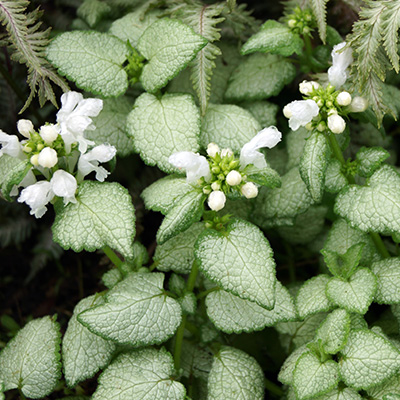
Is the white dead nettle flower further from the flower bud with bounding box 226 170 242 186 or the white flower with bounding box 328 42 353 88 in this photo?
the white flower with bounding box 328 42 353 88

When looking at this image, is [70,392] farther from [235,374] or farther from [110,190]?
[110,190]

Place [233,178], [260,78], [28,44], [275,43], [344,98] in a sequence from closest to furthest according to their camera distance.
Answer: [233,178] → [344,98] → [28,44] → [275,43] → [260,78]

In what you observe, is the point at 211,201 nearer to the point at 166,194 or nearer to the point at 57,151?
the point at 166,194

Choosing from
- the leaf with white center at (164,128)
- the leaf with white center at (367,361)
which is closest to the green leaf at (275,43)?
the leaf with white center at (164,128)

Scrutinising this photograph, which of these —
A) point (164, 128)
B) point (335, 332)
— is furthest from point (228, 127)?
point (335, 332)

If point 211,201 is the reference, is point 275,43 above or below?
above

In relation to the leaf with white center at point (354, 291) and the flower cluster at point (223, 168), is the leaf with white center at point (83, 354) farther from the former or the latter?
the leaf with white center at point (354, 291)
